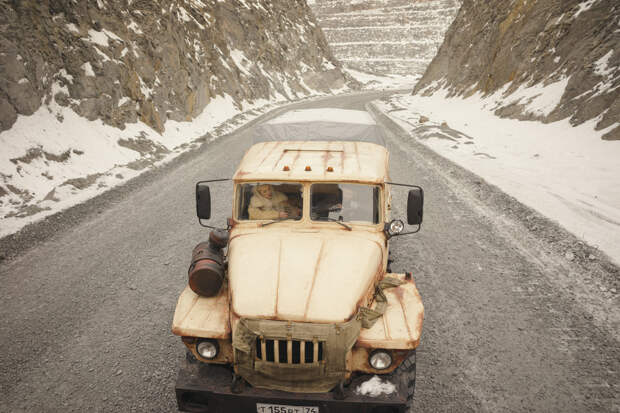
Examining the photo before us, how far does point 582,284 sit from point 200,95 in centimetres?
2149

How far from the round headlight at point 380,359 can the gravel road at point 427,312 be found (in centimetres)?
94

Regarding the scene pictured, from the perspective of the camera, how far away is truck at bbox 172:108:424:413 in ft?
9.59

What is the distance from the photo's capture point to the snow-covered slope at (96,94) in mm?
9758

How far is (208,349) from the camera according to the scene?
315 centimetres

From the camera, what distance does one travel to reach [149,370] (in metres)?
3.99

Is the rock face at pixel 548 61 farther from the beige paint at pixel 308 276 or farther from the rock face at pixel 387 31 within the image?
the rock face at pixel 387 31

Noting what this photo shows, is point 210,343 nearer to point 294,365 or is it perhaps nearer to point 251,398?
point 251,398

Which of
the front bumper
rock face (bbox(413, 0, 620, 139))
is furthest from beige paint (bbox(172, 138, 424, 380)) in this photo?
rock face (bbox(413, 0, 620, 139))

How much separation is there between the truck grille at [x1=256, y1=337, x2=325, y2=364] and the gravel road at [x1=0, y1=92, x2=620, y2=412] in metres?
1.44

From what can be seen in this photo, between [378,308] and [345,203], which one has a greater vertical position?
[345,203]

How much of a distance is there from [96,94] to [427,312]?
14.5 meters

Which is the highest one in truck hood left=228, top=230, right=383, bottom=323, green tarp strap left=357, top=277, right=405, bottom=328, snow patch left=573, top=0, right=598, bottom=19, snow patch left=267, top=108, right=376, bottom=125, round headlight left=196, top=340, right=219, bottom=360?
snow patch left=573, top=0, right=598, bottom=19

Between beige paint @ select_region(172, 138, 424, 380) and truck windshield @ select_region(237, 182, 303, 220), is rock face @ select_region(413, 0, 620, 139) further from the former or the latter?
truck windshield @ select_region(237, 182, 303, 220)

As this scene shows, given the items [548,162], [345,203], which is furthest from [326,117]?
[548,162]
